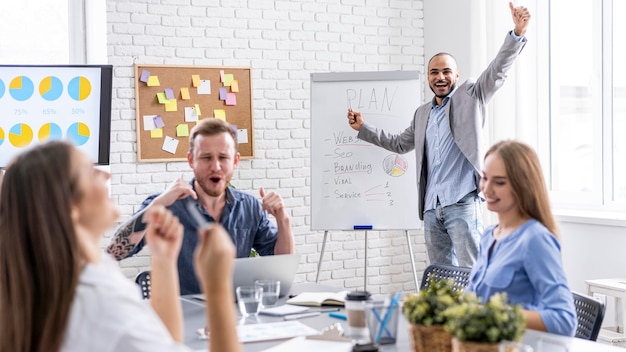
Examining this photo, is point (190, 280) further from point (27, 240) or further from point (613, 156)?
point (613, 156)

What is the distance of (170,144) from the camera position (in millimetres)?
5516

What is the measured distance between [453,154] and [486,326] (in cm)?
321

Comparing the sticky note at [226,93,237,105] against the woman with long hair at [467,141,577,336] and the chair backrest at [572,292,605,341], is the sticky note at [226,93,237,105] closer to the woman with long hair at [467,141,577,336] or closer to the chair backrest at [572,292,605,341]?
the woman with long hair at [467,141,577,336]

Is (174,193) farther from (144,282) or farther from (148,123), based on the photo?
(148,123)

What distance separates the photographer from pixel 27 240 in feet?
4.72

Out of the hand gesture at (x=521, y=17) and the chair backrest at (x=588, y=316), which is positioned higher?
the hand gesture at (x=521, y=17)

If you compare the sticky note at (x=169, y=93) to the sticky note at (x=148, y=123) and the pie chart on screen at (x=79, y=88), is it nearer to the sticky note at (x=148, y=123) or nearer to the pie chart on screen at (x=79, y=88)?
the sticky note at (x=148, y=123)

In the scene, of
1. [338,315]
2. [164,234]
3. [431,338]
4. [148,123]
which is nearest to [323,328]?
[338,315]

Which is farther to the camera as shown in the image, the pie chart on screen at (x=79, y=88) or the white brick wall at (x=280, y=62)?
the white brick wall at (x=280, y=62)

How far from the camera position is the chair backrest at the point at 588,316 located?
7.54 ft

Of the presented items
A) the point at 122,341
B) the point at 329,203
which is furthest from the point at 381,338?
the point at 329,203

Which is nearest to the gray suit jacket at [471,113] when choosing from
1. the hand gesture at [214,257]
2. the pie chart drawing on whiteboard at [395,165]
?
the pie chart drawing on whiteboard at [395,165]

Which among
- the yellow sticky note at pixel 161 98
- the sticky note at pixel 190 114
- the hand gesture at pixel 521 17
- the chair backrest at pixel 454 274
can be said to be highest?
the hand gesture at pixel 521 17

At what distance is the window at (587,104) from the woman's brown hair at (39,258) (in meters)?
4.22
